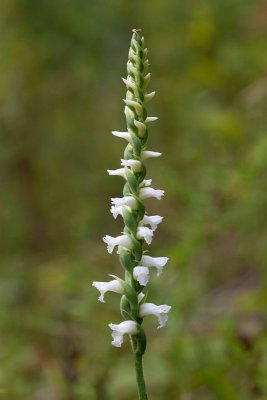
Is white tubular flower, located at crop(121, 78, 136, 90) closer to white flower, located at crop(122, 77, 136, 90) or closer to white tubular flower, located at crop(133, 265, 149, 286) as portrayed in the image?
white flower, located at crop(122, 77, 136, 90)

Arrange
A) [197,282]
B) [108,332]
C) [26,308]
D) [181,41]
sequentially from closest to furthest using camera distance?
1. [108,332]
2. [197,282]
3. [26,308]
4. [181,41]

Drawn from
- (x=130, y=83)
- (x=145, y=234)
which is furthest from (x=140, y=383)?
(x=130, y=83)

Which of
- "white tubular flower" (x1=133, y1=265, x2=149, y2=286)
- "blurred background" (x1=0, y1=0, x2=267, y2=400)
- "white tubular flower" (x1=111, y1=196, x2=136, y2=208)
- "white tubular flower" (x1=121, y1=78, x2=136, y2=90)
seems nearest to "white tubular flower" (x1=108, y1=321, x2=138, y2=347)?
"white tubular flower" (x1=133, y1=265, x2=149, y2=286)

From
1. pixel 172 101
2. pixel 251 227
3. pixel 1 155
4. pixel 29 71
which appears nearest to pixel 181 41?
pixel 172 101

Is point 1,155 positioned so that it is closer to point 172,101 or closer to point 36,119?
point 36,119

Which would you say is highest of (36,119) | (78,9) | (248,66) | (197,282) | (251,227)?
(78,9)

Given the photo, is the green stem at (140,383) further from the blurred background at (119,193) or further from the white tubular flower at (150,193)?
the blurred background at (119,193)

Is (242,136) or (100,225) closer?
(242,136)

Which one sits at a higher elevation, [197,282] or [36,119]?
[36,119]
